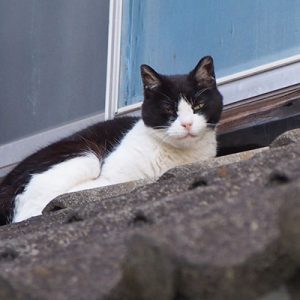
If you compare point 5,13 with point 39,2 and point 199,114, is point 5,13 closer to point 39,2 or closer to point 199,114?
point 39,2

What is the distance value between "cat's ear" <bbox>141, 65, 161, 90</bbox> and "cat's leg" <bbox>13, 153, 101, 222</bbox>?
1.25ft

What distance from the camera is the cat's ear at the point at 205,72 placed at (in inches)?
127

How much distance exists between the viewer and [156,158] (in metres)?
3.29

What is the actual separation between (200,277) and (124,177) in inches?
84.7

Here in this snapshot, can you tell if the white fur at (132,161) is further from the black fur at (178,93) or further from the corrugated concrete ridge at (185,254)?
the corrugated concrete ridge at (185,254)

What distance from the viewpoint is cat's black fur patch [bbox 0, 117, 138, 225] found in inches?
130

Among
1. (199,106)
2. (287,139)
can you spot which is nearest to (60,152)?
(199,106)

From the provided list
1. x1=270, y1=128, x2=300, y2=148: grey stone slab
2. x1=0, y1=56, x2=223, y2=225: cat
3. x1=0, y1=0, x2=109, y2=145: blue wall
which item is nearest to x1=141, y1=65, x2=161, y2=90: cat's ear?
x1=0, y1=56, x2=223, y2=225: cat

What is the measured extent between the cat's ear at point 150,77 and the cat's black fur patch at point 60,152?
224mm

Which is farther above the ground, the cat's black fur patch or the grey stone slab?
the grey stone slab

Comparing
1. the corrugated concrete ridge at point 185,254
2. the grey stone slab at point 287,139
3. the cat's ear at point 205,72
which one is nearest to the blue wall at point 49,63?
the cat's ear at point 205,72

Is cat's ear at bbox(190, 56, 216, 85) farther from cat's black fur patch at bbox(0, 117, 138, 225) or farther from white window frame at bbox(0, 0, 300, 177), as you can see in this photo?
cat's black fur patch at bbox(0, 117, 138, 225)

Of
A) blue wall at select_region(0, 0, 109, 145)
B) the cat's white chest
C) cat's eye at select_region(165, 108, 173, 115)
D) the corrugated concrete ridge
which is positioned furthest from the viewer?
blue wall at select_region(0, 0, 109, 145)

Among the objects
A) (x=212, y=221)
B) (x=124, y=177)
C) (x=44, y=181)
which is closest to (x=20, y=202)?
(x=44, y=181)
